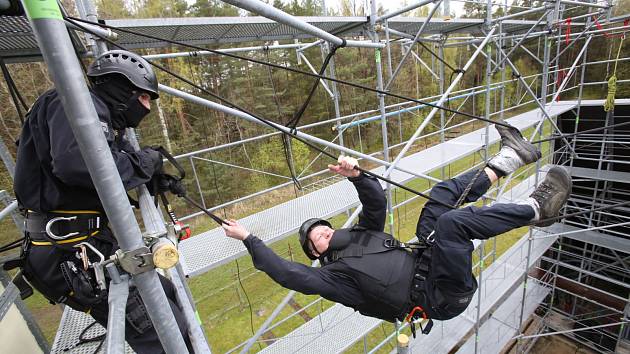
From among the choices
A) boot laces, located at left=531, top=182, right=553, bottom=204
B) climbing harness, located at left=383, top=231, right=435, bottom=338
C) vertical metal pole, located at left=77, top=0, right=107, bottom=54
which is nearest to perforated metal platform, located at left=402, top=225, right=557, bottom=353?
boot laces, located at left=531, top=182, right=553, bottom=204

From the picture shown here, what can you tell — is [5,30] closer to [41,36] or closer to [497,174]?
[41,36]

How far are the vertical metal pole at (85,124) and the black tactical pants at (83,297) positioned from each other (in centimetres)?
81

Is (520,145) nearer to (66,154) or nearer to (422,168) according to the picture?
(422,168)

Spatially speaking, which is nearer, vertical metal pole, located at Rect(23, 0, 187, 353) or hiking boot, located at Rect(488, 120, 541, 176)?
vertical metal pole, located at Rect(23, 0, 187, 353)

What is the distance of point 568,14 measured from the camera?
1340cm

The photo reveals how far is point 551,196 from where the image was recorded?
2238mm

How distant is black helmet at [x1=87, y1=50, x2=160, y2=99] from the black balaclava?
3 centimetres

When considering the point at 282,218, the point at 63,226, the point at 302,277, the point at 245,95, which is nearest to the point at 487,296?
the point at 282,218

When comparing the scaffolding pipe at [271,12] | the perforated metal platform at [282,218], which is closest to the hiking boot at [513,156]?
the perforated metal platform at [282,218]

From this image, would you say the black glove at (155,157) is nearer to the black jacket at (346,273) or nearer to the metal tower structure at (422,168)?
the metal tower structure at (422,168)

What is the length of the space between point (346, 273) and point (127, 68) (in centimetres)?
175

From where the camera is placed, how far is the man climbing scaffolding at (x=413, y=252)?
1907mm

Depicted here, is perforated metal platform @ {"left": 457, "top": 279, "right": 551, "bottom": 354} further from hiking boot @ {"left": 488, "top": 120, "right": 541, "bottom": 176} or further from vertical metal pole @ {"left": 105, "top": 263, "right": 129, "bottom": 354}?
vertical metal pole @ {"left": 105, "top": 263, "right": 129, "bottom": 354}

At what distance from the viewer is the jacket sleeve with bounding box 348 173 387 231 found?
7.55 feet
